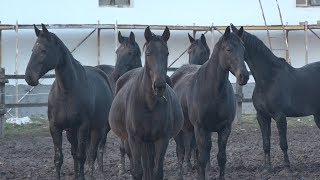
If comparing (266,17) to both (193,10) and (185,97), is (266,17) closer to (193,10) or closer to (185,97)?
(193,10)

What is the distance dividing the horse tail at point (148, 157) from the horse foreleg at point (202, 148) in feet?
5.49

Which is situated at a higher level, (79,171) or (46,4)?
(46,4)

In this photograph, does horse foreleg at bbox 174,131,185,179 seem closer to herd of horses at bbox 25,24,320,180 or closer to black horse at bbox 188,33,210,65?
herd of horses at bbox 25,24,320,180

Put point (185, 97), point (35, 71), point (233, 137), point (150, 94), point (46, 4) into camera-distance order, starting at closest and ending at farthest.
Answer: point (150, 94) → point (35, 71) → point (185, 97) → point (233, 137) → point (46, 4)

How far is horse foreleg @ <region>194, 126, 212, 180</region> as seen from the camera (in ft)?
34.7

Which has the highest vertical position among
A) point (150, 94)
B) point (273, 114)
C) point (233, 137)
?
point (150, 94)

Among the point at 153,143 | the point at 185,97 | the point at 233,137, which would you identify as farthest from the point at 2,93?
the point at 153,143

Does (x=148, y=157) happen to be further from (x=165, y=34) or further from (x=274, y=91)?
(x=274, y=91)

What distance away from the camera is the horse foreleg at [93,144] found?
11.2 metres

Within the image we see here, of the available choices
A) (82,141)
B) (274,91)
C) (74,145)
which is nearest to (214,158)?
(274,91)

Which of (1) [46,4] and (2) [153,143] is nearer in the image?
(2) [153,143]

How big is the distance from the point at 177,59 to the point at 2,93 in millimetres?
7525

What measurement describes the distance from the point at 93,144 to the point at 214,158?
9.89 feet

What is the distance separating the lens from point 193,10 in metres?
24.5
